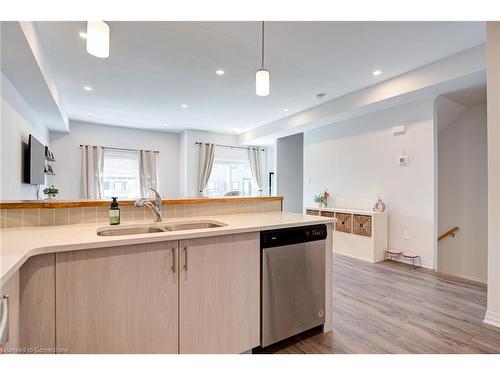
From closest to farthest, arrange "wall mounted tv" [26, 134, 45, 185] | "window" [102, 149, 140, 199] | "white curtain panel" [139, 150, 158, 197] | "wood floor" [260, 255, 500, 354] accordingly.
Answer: "wood floor" [260, 255, 500, 354], "wall mounted tv" [26, 134, 45, 185], "window" [102, 149, 140, 199], "white curtain panel" [139, 150, 158, 197]

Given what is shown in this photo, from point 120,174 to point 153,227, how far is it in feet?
17.5

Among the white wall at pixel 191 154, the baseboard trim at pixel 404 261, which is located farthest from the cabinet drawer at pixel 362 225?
the white wall at pixel 191 154

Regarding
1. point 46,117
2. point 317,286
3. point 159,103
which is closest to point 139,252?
point 317,286

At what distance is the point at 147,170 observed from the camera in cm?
643

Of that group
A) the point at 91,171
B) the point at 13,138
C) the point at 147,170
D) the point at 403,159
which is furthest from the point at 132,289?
the point at 147,170

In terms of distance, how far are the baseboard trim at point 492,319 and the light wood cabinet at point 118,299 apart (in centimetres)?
244

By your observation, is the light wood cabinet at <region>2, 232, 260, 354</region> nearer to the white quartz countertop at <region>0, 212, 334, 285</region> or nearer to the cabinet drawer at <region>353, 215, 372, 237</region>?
the white quartz countertop at <region>0, 212, 334, 285</region>

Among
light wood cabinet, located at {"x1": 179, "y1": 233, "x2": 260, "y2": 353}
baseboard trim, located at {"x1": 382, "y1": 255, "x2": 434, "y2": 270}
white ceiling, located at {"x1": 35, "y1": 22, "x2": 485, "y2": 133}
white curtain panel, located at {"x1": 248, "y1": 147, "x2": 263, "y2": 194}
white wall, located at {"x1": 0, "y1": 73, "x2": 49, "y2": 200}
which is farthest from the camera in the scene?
white curtain panel, located at {"x1": 248, "y1": 147, "x2": 263, "y2": 194}

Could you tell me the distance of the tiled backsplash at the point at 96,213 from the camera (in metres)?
1.40

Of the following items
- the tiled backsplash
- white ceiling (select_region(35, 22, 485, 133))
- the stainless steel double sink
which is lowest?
the stainless steel double sink

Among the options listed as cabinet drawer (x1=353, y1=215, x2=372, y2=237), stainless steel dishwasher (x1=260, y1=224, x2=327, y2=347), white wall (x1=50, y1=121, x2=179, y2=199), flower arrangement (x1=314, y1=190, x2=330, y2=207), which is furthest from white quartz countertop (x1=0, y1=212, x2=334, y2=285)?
white wall (x1=50, y1=121, x2=179, y2=199)

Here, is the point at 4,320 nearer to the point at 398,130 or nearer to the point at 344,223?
the point at 344,223

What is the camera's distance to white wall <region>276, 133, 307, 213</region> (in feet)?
21.4

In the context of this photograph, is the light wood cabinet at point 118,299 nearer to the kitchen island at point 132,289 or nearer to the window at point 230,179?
the kitchen island at point 132,289
